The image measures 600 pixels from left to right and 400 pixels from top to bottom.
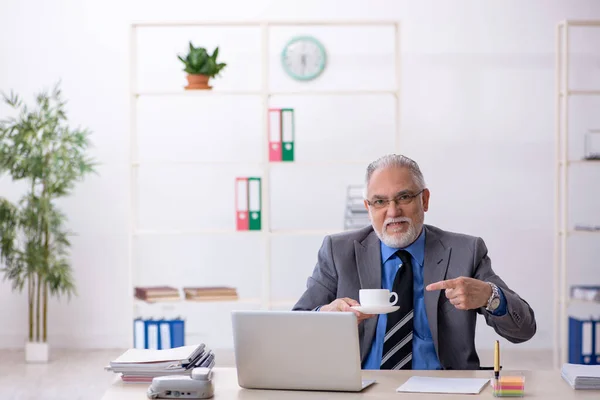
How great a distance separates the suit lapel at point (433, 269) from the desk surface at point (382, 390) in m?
0.33

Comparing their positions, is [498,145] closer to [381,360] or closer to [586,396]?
[381,360]

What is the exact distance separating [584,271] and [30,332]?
3987mm

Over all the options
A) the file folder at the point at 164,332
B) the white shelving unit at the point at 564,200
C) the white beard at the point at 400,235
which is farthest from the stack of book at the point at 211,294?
the white beard at the point at 400,235

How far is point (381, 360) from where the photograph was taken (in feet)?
8.92

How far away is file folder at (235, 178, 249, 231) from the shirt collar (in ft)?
8.39

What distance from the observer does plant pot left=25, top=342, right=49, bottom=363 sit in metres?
5.93

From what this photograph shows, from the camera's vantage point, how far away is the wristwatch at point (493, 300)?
257cm

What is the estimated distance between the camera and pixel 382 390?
2.20m

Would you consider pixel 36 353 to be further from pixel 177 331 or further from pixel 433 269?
pixel 433 269

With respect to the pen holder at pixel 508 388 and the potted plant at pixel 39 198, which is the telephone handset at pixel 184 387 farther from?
the potted plant at pixel 39 198

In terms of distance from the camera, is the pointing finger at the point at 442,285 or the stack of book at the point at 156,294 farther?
the stack of book at the point at 156,294

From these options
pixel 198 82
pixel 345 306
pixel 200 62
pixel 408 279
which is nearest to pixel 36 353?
pixel 198 82

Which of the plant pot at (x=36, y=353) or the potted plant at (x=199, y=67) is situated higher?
the potted plant at (x=199, y=67)

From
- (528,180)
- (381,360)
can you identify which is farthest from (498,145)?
(381,360)
